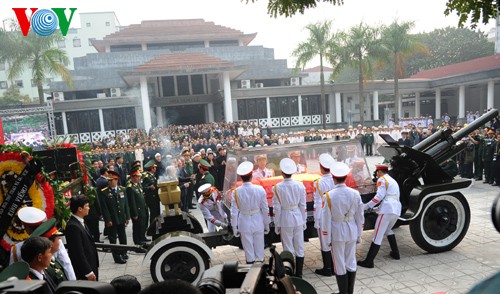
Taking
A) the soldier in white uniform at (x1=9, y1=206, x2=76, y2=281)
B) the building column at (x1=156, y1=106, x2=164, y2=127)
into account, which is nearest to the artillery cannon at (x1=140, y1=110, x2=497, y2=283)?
the soldier in white uniform at (x1=9, y1=206, x2=76, y2=281)

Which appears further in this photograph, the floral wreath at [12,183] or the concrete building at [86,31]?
the concrete building at [86,31]

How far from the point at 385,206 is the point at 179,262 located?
3347 millimetres

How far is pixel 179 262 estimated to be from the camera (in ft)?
17.9

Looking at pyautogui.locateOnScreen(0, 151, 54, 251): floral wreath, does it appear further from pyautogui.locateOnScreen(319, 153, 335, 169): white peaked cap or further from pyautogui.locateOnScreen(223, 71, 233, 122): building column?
pyautogui.locateOnScreen(223, 71, 233, 122): building column

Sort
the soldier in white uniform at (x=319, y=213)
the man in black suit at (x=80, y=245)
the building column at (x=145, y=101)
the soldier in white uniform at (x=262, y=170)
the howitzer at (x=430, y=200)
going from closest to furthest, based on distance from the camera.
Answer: the man in black suit at (x=80, y=245) < the soldier in white uniform at (x=319, y=213) < the howitzer at (x=430, y=200) < the soldier in white uniform at (x=262, y=170) < the building column at (x=145, y=101)

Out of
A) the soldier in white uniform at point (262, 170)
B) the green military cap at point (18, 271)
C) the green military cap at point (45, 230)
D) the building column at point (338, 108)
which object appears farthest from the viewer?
the building column at point (338, 108)

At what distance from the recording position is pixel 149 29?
38.6 m

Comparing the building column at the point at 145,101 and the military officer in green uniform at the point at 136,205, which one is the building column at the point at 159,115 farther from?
the military officer in green uniform at the point at 136,205

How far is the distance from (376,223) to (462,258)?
1.53 m

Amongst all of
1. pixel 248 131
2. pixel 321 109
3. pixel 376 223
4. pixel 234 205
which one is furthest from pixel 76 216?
pixel 321 109

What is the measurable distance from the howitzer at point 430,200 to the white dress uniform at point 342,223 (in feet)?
5.37

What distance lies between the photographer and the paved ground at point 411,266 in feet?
16.6

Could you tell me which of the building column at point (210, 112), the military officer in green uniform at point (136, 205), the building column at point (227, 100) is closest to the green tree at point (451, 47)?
the building column at point (210, 112)

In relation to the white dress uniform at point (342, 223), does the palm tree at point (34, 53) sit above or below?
above
